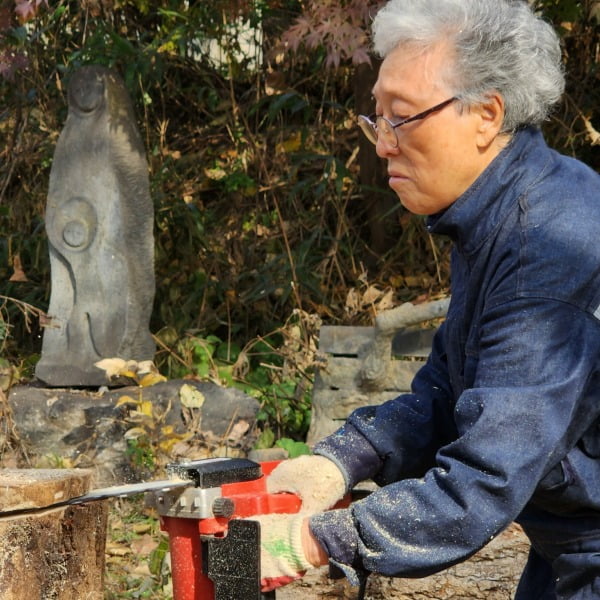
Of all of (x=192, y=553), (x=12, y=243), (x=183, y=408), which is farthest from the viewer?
(x=12, y=243)

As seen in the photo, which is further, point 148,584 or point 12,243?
point 12,243

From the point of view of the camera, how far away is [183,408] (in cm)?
488

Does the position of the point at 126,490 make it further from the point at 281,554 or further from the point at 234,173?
the point at 234,173

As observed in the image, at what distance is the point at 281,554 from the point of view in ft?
5.72

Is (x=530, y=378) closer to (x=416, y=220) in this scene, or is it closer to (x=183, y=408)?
(x=183, y=408)

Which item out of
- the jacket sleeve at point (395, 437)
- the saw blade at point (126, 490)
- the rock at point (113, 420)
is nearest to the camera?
the saw blade at point (126, 490)

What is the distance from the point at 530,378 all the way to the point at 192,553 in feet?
2.27

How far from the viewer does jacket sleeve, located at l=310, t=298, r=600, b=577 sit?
A: 161 centimetres

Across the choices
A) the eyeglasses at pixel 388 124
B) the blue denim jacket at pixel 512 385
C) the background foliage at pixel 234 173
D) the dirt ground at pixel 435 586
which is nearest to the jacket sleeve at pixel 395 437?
the blue denim jacket at pixel 512 385

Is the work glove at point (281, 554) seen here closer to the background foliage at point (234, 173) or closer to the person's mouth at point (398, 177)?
the person's mouth at point (398, 177)

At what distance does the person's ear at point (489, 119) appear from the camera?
178 centimetres

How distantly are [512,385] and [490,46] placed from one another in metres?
0.59

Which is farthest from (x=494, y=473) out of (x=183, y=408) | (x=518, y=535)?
(x=183, y=408)

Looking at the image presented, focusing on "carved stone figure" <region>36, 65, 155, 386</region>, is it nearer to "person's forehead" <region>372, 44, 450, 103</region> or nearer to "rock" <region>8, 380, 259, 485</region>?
"rock" <region>8, 380, 259, 485</region>
